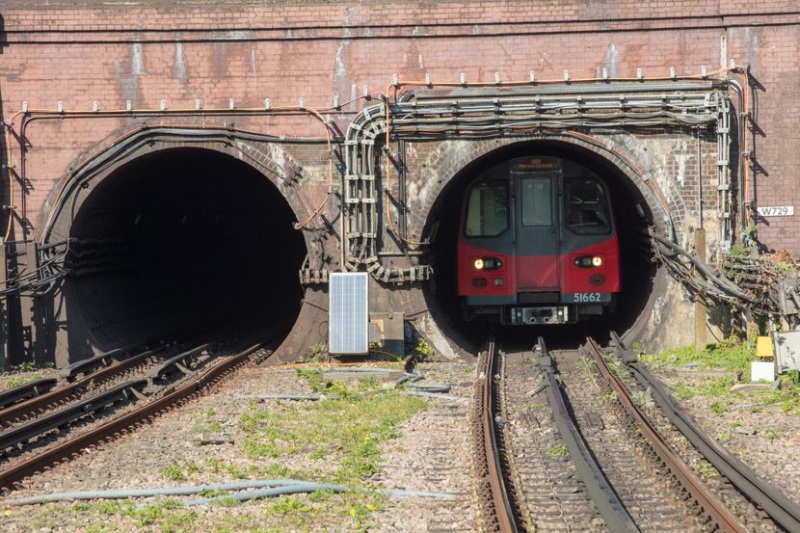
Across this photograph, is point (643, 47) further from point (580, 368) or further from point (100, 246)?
point (100, 246)

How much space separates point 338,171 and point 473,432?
6802mm

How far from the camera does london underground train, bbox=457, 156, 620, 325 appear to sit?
55.4 feet

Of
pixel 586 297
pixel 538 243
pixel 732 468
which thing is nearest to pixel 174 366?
pixel 538 243

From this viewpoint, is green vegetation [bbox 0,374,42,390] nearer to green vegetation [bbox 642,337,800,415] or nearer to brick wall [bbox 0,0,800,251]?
brick wall [bbox 0,0,800,251]

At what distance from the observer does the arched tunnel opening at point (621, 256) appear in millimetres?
16016

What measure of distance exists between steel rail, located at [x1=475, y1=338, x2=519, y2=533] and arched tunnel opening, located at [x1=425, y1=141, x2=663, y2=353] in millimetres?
3931

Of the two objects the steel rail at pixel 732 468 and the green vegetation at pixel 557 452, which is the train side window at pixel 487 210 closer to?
the steel rail at pixel 732 468

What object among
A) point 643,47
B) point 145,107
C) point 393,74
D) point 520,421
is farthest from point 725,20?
point 145,107

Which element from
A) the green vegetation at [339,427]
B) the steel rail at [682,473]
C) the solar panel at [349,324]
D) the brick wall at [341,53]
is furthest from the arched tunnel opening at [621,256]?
the steel rail at [682,473]

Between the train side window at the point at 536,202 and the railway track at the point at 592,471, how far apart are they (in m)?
4.86

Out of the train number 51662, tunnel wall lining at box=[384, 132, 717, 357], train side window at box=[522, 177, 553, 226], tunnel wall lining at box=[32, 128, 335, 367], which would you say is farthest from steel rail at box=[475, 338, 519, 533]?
train side window at box=[522, 177, 553, 226]

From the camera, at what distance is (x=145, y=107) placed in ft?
51.9

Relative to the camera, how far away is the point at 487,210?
17.3 m

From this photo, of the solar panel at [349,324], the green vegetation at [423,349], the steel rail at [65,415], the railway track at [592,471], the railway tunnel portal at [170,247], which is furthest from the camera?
the railway tunnel portal at [170,247]
